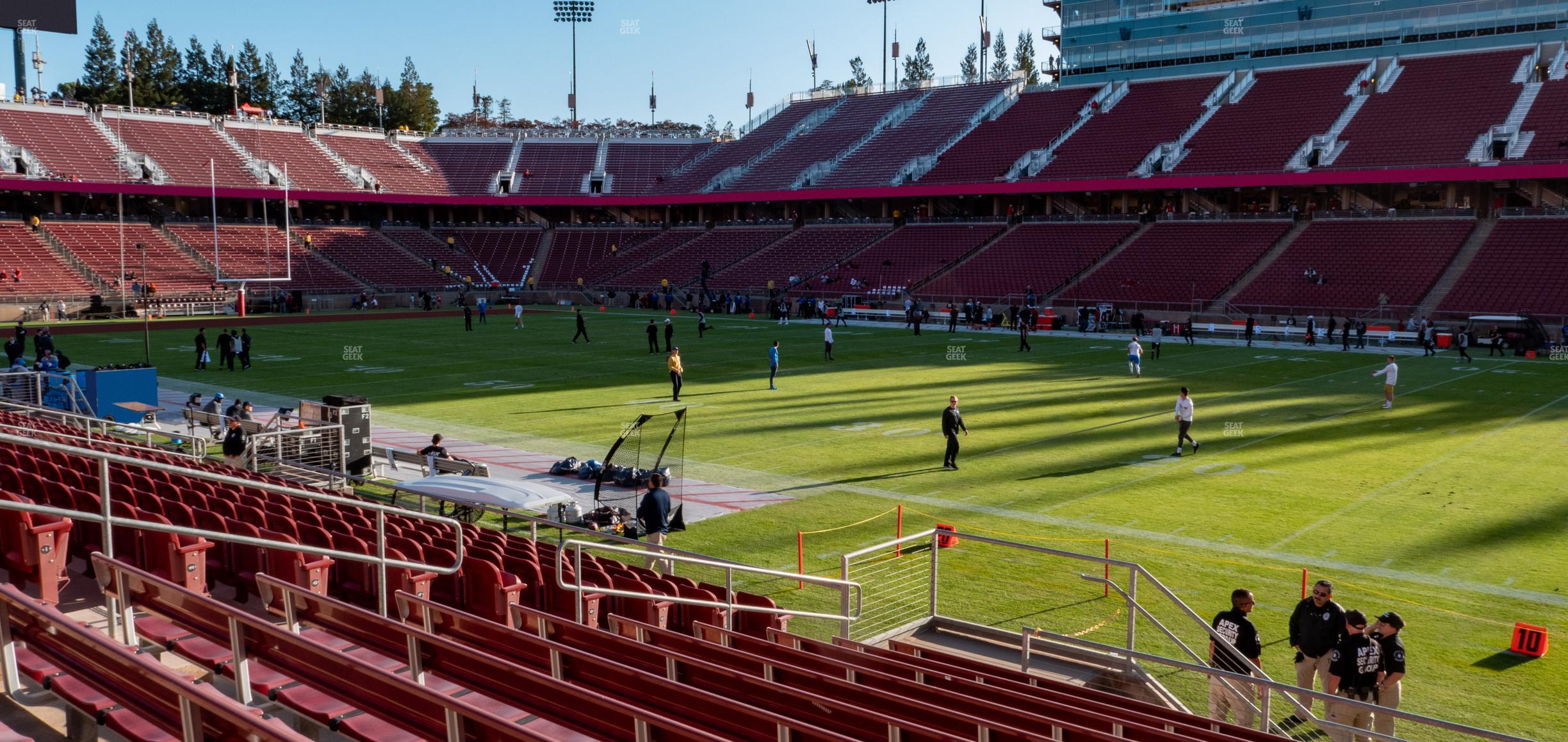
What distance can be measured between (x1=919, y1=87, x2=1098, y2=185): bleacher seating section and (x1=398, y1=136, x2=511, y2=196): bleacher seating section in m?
36.5

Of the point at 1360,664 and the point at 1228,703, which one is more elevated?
the point at 1360,664

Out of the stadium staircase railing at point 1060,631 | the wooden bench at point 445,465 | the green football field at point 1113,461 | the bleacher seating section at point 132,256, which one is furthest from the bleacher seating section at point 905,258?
the stadium staircase railing at point 1060,631

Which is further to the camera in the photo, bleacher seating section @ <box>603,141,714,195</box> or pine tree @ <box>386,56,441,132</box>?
pine tree @ <box>386,56,441,132</box>

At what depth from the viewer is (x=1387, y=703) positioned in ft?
29.7

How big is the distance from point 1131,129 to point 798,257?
73.1 feet

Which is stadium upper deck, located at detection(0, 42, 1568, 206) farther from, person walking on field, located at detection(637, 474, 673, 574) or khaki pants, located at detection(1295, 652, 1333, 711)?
person walking on field, located at detection(637, 474, 673, 574)

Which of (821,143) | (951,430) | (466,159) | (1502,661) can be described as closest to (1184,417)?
(951,430)

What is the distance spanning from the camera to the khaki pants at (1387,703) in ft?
29.1

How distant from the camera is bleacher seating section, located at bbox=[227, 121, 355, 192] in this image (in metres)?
77.7

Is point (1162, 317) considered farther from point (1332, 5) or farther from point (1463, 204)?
point (1332, 5)

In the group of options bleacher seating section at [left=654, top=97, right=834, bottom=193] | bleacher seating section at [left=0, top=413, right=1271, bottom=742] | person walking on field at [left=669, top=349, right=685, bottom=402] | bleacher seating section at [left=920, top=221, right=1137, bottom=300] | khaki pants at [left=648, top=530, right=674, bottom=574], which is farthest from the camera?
→ bleacher seating section at [left=654, top=97, right=834, bottom=193]

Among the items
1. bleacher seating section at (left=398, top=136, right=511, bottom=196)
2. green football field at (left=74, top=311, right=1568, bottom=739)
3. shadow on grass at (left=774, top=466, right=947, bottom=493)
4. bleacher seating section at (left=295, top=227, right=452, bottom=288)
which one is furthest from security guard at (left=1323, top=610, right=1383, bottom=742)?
bleacher seating section at (left=398, top=136, right=511, bottom=196)

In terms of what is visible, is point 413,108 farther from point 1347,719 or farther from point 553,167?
point 1347,719

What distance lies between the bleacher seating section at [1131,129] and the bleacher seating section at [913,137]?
9.65 meters
